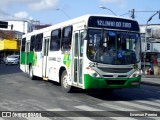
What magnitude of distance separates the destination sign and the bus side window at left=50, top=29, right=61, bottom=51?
3.51 m

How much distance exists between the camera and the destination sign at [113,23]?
545 inches

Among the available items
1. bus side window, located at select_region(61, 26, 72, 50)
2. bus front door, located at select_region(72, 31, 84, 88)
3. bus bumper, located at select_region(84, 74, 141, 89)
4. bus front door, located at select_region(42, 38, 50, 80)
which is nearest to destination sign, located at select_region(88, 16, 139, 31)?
bus front door, located at select_region(72, 31, 84, 88)

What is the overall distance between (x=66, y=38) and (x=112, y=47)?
2.90 metres

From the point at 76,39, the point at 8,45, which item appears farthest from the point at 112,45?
the point at 8,45

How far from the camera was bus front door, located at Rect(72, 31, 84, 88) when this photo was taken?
14.1 metres

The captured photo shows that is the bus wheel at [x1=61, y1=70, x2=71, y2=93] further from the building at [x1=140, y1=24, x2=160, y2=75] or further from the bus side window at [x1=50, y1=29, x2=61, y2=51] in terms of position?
the building at [x1=140, y1=24, x2=160, y2=75]

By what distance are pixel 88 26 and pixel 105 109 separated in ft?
11.6

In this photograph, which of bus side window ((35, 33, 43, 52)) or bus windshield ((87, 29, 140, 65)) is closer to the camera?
bus windshield ((87, 29, 140, 65))

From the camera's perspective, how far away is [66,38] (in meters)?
15.9

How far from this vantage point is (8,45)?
70188 millimetres

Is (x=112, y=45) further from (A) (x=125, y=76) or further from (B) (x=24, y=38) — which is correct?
(B) (x=24, y=38)

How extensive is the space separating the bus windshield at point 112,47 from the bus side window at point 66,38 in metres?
1.98

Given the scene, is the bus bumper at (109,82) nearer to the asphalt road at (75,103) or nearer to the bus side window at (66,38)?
the asphalt road at (75,103)

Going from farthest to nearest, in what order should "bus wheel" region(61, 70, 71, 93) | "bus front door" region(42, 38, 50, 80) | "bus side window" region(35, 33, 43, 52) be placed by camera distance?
"bus side window" region(35, 33, 43, 52) < "bus front door" region(42, 38, 50, 80) < "bus wheel" region(61, 70, 71, 93)
